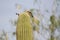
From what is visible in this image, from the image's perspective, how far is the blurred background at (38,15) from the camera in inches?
56.6

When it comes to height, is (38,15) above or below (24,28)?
above

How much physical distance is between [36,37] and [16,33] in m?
0.20

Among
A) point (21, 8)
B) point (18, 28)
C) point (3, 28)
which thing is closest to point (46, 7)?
point (21, 8)

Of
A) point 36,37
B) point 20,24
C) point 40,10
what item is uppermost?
point 40,10

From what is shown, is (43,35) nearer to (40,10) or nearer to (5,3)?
(40,10)

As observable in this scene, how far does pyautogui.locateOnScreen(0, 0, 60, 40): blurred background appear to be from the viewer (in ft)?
4.71

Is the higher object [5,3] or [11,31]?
[5,3]

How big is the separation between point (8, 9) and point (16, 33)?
0.26 metres

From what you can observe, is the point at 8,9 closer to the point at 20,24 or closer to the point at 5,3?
the point at 5,3

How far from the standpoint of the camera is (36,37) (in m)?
1.42

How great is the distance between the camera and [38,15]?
1466 mm

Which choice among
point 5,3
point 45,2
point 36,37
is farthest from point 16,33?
point 45,2

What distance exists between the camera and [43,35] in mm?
1434

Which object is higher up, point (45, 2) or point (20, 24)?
point (45, 2)
